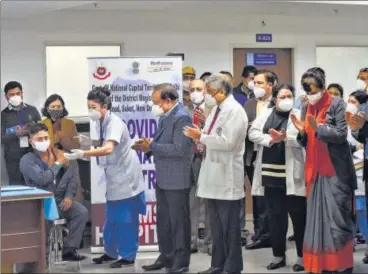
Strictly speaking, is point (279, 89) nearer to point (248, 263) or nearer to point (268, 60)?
point (268, 60)

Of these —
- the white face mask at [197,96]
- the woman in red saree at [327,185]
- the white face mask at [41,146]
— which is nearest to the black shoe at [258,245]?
the woman in red saree at [327,185]

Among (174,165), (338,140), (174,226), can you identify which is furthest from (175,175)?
(338,140)

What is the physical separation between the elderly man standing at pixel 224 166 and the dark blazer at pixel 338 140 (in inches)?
11.5

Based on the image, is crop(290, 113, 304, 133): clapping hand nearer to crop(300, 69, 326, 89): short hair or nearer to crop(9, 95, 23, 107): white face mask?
crop(300, 69, 326, 89): short hair

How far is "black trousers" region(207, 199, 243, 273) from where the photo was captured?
2.71 metres

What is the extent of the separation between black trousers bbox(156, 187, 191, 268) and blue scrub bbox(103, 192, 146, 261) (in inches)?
7.8

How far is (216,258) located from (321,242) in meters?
0.47

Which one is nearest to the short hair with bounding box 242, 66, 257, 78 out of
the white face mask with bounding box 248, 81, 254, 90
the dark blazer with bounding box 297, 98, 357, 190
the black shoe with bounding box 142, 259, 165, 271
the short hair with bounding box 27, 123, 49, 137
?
the white face mask with bounding box 248, 81, 254, 90

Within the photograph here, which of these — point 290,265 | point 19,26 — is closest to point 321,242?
point 290,265

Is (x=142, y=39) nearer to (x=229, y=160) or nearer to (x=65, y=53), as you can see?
(x=65, y=53)

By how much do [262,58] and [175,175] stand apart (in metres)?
0.70

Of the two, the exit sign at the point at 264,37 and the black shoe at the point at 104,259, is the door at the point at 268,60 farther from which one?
the black shoe at the point at 104,259

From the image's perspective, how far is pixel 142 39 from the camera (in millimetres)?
3482

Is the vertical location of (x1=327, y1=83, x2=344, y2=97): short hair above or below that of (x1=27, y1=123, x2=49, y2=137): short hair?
above
